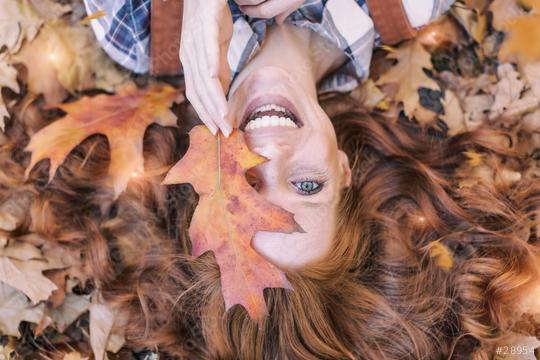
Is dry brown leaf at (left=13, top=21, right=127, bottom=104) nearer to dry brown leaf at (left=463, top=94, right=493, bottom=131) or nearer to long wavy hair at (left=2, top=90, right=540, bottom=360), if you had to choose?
long wavy hair at (left=2, top=90, right=540, bottom=360)

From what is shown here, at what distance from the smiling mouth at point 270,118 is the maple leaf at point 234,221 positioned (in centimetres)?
9

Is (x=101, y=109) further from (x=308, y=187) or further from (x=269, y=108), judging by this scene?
(x=308, y=187)

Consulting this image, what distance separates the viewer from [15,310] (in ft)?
6.32

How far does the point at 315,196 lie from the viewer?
66.9 inches

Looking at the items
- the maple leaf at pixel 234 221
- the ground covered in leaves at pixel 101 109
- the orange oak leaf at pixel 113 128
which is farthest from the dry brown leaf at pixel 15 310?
the maple leaf at pixel 234 221

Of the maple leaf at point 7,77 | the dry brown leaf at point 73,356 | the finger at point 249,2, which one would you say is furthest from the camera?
the maple leaf at point 7,77

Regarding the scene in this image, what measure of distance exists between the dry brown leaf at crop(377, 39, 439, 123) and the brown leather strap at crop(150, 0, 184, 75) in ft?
2.39

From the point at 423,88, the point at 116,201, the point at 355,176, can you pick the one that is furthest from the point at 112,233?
the point at 423,88

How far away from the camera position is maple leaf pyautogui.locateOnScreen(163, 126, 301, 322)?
1.55m

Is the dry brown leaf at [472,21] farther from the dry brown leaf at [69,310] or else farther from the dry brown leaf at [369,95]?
the dry brown leaf at [69,310]

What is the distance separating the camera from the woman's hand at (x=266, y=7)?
1665 millimetres

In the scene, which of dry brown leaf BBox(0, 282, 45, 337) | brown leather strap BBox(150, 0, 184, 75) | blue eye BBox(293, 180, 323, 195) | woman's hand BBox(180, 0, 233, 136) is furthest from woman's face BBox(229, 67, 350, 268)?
dry brown leaf BBox(0, 282, 45, 337)

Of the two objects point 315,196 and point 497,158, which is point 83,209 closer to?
point 315,196

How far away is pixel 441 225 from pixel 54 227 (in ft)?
4.15
